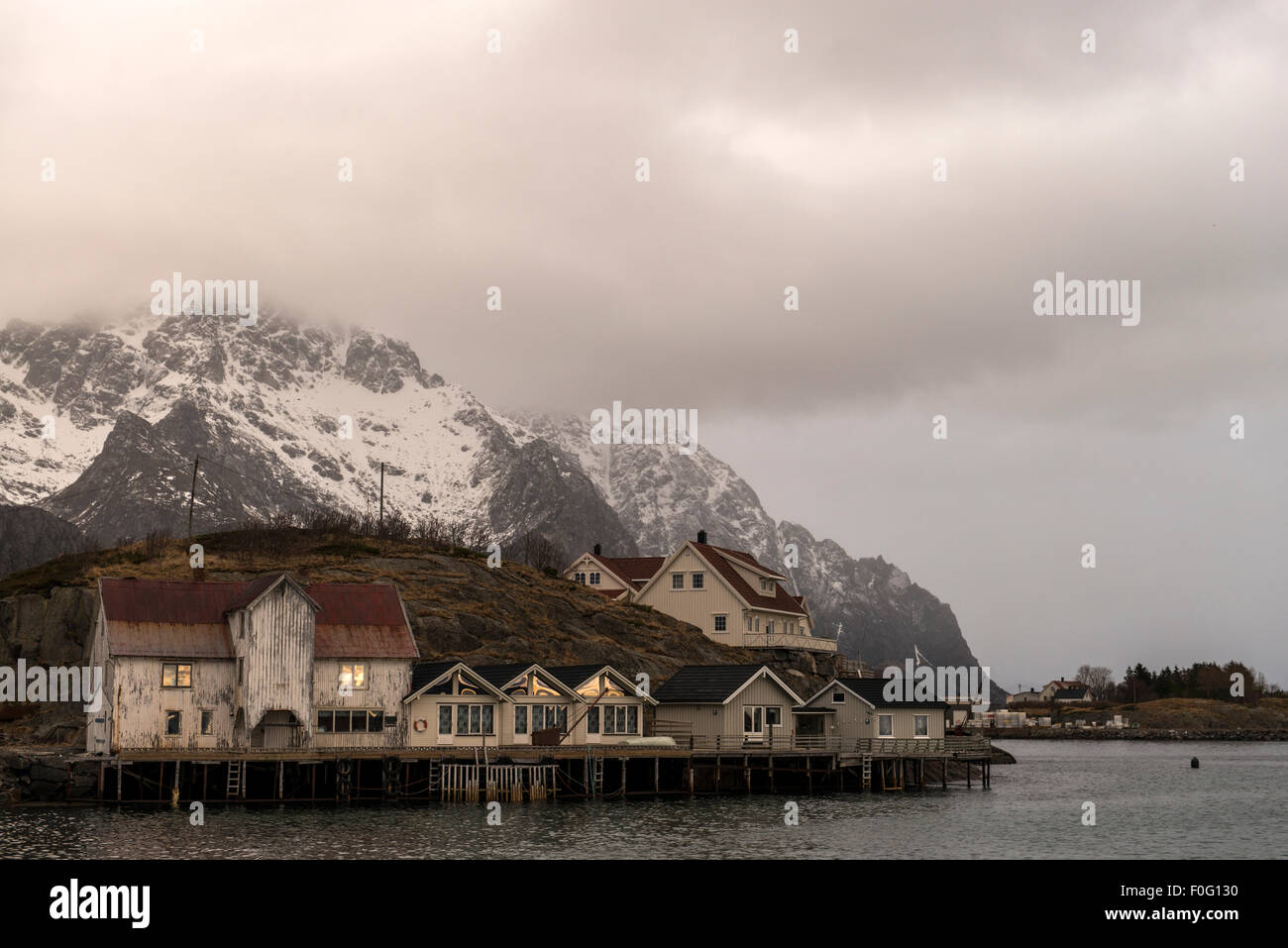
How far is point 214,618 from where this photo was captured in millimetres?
70812

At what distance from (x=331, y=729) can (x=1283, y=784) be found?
226 feet

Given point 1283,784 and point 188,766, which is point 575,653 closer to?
point 188,766

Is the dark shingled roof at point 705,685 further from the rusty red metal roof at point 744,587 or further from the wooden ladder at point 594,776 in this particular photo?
the rusty red metal roof at point 744,587

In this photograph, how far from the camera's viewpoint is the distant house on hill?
11431cm

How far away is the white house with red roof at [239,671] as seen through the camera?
2657 inches

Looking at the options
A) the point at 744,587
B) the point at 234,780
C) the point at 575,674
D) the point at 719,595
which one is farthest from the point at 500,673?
the point at 744,587

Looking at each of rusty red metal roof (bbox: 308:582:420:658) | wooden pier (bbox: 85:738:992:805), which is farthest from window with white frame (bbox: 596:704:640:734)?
rusty red metal roof (bbox: 308:582:420:658)

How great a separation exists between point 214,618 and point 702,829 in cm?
2954

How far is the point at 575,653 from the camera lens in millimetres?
100125

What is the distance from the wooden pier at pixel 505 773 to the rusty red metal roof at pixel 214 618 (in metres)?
5.64

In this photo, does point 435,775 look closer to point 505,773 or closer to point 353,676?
point 505,773

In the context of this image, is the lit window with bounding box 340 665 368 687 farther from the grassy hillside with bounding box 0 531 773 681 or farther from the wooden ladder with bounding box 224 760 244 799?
the grassy hillside with bounding box 0 531 773 681

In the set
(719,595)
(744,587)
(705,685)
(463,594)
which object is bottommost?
(705,685)

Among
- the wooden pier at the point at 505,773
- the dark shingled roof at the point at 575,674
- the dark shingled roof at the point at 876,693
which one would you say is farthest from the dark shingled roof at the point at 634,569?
the dark shingled roof at the point at 575,674
